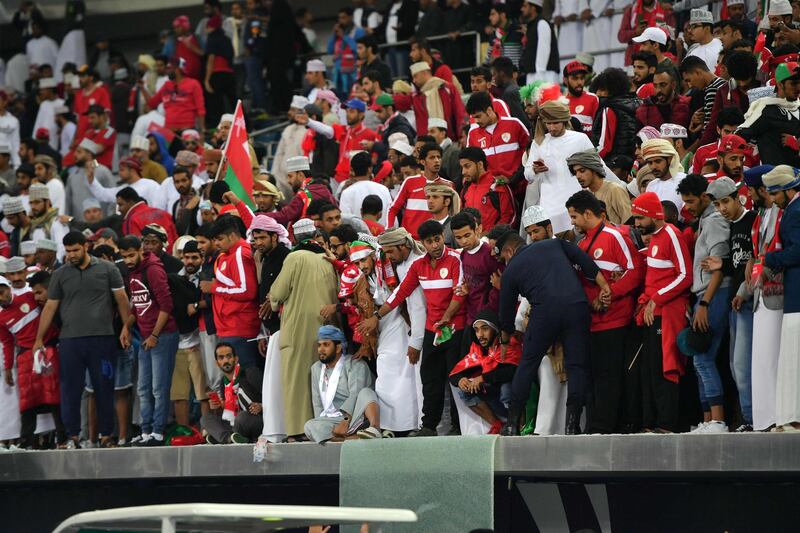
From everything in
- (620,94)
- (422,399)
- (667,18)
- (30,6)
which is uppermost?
(30,6)

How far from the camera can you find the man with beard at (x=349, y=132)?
18141 mm

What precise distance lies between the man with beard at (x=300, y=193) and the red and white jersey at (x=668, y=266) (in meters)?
4.58

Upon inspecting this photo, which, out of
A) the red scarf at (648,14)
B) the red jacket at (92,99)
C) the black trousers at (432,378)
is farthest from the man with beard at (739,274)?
the red jacket at (92,99)

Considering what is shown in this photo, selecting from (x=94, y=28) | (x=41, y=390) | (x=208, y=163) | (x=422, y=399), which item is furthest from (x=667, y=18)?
(x=94, y=28)

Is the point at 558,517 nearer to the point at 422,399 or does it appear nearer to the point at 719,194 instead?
the point at 422,399

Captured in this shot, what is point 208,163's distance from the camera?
1795cm

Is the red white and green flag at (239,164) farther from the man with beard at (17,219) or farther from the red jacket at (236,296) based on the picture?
the man with beard at (17,219)

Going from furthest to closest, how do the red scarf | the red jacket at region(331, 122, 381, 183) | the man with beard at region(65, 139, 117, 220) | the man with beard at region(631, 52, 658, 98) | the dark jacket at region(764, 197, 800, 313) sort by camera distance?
the man with beard at region(65, 139, 117, 220)
the red scarf
the red jacket at region(331, 122, 381, 183)
the man with beard at region(631, 52, 658, 98)
the dark jacket at region(764, 197, 800, 313)

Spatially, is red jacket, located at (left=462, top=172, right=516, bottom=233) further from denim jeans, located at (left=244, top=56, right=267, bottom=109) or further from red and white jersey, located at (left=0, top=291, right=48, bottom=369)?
denim jeans, located at (left=244, top=56, right=267, bottom=109)

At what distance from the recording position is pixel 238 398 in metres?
14.4

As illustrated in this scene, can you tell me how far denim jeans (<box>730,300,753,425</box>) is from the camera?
11594 mm

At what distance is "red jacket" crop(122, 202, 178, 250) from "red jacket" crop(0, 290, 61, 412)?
6.46 feet

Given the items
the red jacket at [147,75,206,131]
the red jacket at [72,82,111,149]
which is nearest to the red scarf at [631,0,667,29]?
the red jacket at [147,75,206,131]

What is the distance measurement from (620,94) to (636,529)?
442 cm
